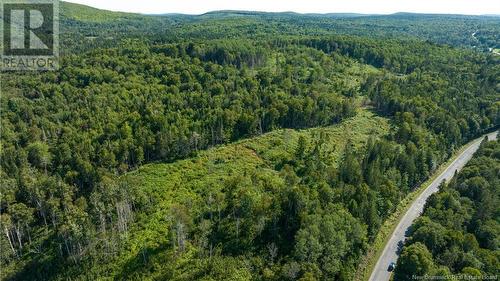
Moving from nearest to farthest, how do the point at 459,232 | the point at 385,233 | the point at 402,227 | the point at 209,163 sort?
the point at 459,232, the point at 385,233, the point at 402,227, the point at 209,163

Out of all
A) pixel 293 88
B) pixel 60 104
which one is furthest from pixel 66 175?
pixel 293 88

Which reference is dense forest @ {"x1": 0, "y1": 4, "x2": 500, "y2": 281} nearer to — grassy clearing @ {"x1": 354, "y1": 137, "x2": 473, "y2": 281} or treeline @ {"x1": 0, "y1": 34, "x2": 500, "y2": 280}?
treeline @ {"x1": 0, "y1": 34, "x2": 500, "y2": 280}


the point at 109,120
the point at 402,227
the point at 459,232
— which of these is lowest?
the point at 402,227

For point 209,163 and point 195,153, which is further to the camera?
point 195,153

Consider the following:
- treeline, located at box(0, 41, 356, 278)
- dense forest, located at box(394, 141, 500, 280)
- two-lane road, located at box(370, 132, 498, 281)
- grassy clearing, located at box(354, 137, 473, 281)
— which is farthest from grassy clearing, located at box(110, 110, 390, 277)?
dense forest, located at box(394, 141, 500, 280)

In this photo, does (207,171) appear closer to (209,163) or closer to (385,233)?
(209,163)

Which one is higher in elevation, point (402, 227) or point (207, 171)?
point (207, 171)

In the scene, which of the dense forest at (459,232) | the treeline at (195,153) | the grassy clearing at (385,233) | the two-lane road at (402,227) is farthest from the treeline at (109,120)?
the dense forest at (459,232)
